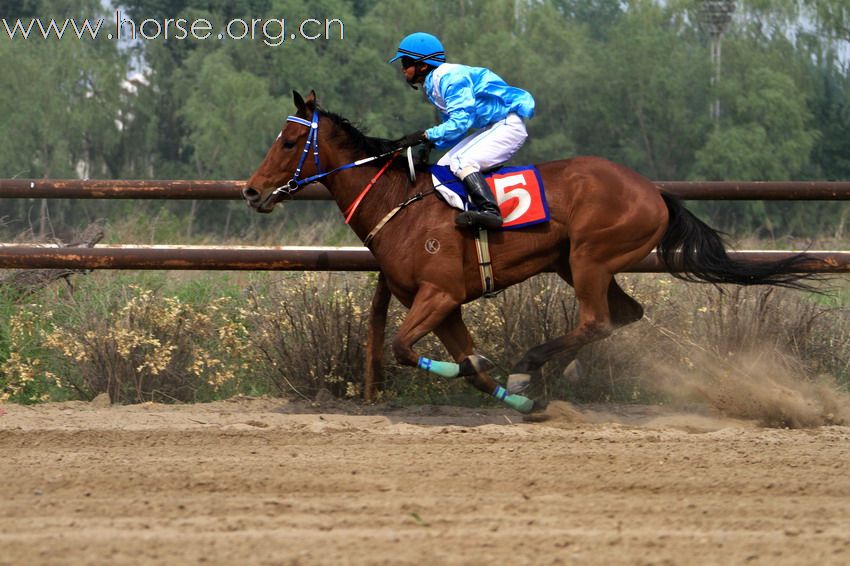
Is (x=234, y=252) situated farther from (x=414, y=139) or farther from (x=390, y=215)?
(x=414, y=139)

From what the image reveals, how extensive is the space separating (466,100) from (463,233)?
2.66ft

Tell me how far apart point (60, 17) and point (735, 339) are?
44.4 meters

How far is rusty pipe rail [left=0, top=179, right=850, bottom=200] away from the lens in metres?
7.64

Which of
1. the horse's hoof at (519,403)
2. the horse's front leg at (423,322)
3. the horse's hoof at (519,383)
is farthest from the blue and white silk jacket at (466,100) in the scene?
the horse's hoof at (519,403)

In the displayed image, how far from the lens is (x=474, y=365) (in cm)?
691

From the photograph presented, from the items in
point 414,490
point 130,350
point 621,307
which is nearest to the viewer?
point 414,490

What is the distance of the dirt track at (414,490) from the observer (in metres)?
4.22

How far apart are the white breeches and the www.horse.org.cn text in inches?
1372

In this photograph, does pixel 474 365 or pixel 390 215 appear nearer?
pixel 474 365

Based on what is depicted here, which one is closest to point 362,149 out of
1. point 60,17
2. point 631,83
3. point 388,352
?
point 388,352

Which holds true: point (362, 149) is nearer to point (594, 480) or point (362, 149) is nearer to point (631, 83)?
point (594, 480)

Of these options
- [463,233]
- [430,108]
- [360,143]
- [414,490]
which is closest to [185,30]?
[430,108]

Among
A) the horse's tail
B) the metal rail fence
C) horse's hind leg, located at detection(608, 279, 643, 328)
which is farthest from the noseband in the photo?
the horse's tail

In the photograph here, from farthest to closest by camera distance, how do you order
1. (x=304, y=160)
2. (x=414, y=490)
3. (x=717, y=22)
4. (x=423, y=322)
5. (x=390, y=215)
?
(x=717, y=22)
(x=304, y=160)
(x=390, y=215)
(x=423, y=322)
(x=414, y=490)
